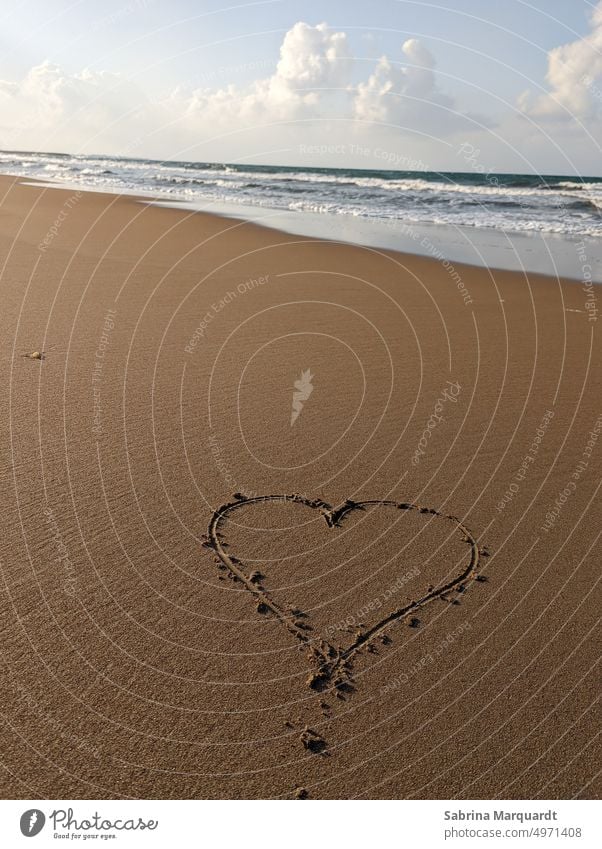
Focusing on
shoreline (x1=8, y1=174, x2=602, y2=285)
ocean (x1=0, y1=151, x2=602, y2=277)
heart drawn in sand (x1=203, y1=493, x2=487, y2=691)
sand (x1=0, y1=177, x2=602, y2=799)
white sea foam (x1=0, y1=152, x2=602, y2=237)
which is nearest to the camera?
sand (x1=0, y1=177, x2=602, y2=799)

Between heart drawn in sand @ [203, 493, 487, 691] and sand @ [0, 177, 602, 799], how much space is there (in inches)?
0.7

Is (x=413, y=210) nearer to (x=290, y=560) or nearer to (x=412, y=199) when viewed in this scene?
(x=412, y=199)

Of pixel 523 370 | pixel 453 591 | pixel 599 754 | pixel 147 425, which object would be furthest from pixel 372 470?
pixel 523 370

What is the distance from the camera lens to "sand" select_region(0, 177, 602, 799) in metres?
3.12

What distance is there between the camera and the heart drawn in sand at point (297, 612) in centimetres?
357

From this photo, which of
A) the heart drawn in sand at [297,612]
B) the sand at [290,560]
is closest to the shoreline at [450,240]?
the sand at [290,560]

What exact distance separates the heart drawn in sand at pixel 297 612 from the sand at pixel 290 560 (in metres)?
0.02

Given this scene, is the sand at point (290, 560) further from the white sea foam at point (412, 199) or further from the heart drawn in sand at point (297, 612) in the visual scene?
the white sea foam at point (412, 199)

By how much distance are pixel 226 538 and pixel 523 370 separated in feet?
16.8

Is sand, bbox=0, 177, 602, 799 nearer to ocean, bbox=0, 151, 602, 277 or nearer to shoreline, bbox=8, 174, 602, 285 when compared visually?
shoreline, bbox=8, 174, 602, 285

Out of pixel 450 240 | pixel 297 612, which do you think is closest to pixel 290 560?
pixel 297 612

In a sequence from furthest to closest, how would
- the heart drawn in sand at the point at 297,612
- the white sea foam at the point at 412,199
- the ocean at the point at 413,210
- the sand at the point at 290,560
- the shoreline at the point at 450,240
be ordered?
the white sea foam at the point at 412,199, the ocean at the point at 413,210, the shoreline at the point at 450,240, the heart drawn in sand at the point at 297,612, the sand at the point at 290,560

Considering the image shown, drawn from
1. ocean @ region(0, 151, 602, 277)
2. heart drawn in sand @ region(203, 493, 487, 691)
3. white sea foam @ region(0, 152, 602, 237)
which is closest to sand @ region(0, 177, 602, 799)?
heart drawn in sand @ region(203, 493, 487, 691)

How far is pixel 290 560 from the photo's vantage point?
4371 millimetres
